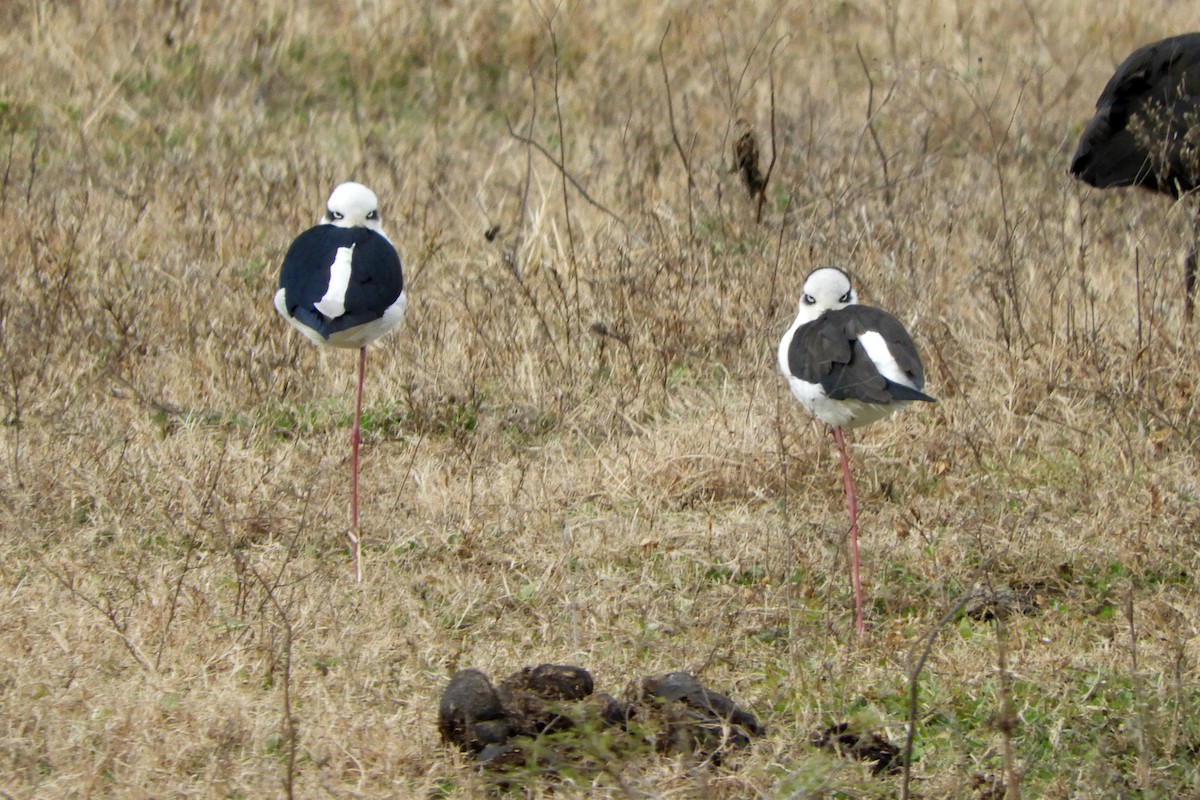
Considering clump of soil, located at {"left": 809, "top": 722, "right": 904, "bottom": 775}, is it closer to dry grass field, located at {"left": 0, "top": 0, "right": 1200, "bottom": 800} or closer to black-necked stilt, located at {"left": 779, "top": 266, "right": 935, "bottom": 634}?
dry grass field, located at {"left": 0, "top": 0, "right": 1200, "bottom": 800}

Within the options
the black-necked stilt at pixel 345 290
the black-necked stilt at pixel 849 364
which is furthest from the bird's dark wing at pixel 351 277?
the black-necked stilt at pixel 849 364

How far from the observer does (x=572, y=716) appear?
3.25 m

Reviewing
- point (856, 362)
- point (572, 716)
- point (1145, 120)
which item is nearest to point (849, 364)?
point (856, 362)

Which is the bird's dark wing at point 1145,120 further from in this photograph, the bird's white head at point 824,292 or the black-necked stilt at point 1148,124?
the bird's white head at point 824,292

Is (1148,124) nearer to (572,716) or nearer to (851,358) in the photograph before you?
(851,358)

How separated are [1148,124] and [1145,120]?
26mm

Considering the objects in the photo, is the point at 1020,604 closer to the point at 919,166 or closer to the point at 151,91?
the point at 919,166

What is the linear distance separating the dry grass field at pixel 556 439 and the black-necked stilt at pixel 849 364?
0.40 m

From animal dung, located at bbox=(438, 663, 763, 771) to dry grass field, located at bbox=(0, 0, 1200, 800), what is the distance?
61mm

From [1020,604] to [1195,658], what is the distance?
503mm

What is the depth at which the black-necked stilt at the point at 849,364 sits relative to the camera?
394 centimetres

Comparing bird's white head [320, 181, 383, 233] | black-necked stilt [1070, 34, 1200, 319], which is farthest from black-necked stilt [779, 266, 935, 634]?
black-necked stilt [1070, 34, 1200, 319]

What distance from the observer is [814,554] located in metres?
4.55

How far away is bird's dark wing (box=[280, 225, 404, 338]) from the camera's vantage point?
4.41 meters
